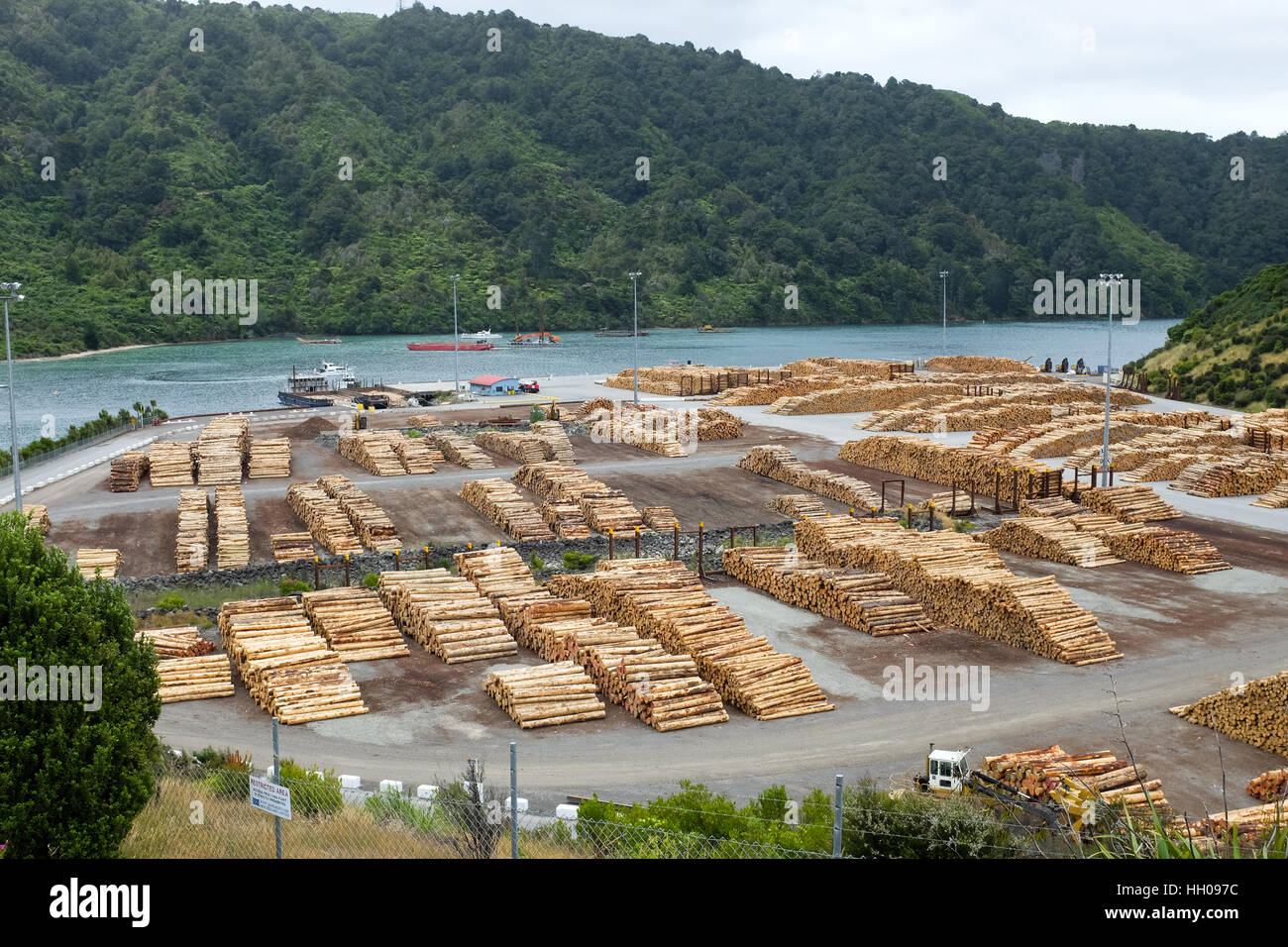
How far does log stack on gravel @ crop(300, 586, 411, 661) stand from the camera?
27.0 m

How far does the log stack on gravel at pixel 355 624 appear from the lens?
88.5 ft

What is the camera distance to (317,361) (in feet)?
506

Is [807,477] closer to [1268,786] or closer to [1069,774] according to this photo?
[1268,786]

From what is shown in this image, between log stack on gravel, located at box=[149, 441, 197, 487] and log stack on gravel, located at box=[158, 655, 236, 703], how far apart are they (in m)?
25.3

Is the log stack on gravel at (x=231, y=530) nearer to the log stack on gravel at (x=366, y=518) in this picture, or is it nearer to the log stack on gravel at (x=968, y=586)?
the log stack on gravel at (x=366, y=518)

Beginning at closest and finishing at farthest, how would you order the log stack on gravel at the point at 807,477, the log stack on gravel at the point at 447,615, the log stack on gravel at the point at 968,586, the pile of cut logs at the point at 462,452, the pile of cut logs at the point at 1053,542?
the log stack on gravel at the point at 447,615 → the log stack on gravel at the point at 968,586 → the pile of cut logs at the point at 1053,542 → the log stack on gravel at the point at 807,477 → the pile of cut logs at the point at 462,452

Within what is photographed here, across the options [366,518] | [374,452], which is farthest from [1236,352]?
[366,518]

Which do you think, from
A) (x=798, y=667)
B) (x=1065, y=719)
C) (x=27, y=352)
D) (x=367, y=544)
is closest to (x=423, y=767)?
(x=798, y=667)

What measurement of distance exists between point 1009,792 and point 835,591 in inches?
467

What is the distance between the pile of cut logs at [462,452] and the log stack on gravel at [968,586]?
20.7 meters

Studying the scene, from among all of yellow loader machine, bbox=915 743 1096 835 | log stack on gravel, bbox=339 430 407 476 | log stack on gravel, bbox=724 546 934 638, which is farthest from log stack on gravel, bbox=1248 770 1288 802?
log stack on gravel, bbox=339 430 407 476

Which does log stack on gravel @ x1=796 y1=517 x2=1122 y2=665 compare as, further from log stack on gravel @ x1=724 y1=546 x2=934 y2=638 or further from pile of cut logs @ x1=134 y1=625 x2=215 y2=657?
pile of cut logs @ x1=134 y1=625 x2=215 y2=657

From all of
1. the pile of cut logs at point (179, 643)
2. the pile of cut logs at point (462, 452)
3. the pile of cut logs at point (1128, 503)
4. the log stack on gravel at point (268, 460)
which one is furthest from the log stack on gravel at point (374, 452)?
the pile of cut logs at point (1128, 503)

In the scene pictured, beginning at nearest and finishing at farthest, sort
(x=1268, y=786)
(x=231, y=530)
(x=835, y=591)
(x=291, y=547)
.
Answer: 1. (x=1268, y=786)
2. (x=835, y=591)
3. (x=291, y=547)
4. (x=231, y=530)
